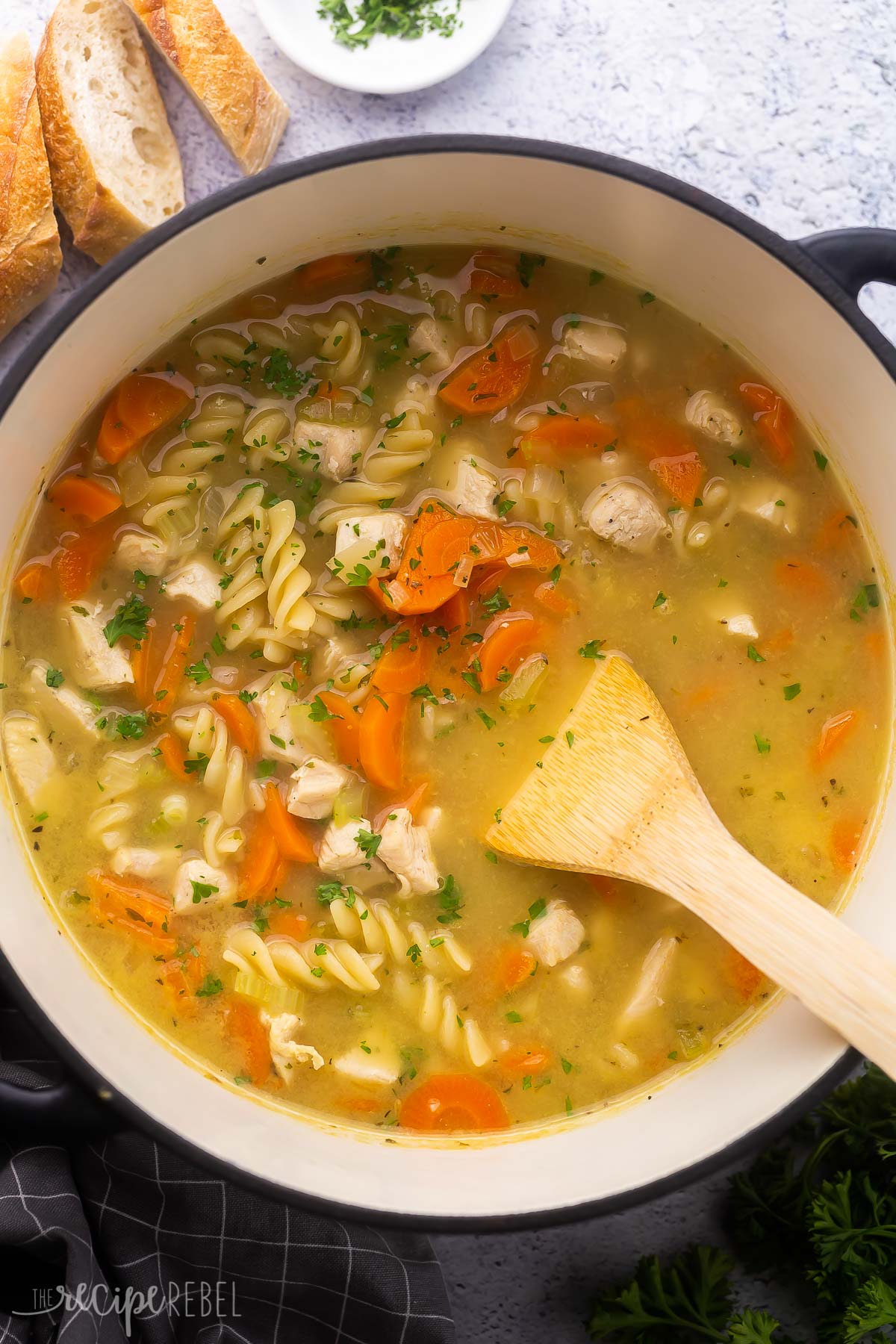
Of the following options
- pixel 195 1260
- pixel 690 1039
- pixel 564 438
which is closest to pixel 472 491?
pixel 564 438

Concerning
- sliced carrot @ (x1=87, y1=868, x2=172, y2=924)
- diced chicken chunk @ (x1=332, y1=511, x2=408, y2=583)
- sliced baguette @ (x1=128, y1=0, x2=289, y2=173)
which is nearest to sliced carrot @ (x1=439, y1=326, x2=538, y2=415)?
diced chicken chunk @ (x1=332, y1=511, x2=408, y2=583)

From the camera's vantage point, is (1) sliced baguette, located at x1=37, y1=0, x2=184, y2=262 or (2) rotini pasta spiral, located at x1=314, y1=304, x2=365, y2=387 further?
(1) sliced baguette, located at x1=37, y1=0, x2=184, y2=262

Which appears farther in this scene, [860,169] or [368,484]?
[860,169]

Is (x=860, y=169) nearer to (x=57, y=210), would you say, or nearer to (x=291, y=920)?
(x=57, y=210)

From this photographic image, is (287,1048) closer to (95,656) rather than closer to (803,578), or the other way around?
(95,656)

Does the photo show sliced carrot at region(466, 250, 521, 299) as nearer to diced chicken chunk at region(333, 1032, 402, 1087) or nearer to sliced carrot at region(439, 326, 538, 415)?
sliced carrot at region(439, 326, 538, 415)

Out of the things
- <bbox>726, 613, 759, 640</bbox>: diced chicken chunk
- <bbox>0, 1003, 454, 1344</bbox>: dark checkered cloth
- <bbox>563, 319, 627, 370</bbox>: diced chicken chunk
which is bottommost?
<bbox>0, 1003, 454, 1344</bbox>: dark checkered cloth

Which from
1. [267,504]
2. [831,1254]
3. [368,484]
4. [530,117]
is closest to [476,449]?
[368,484]
